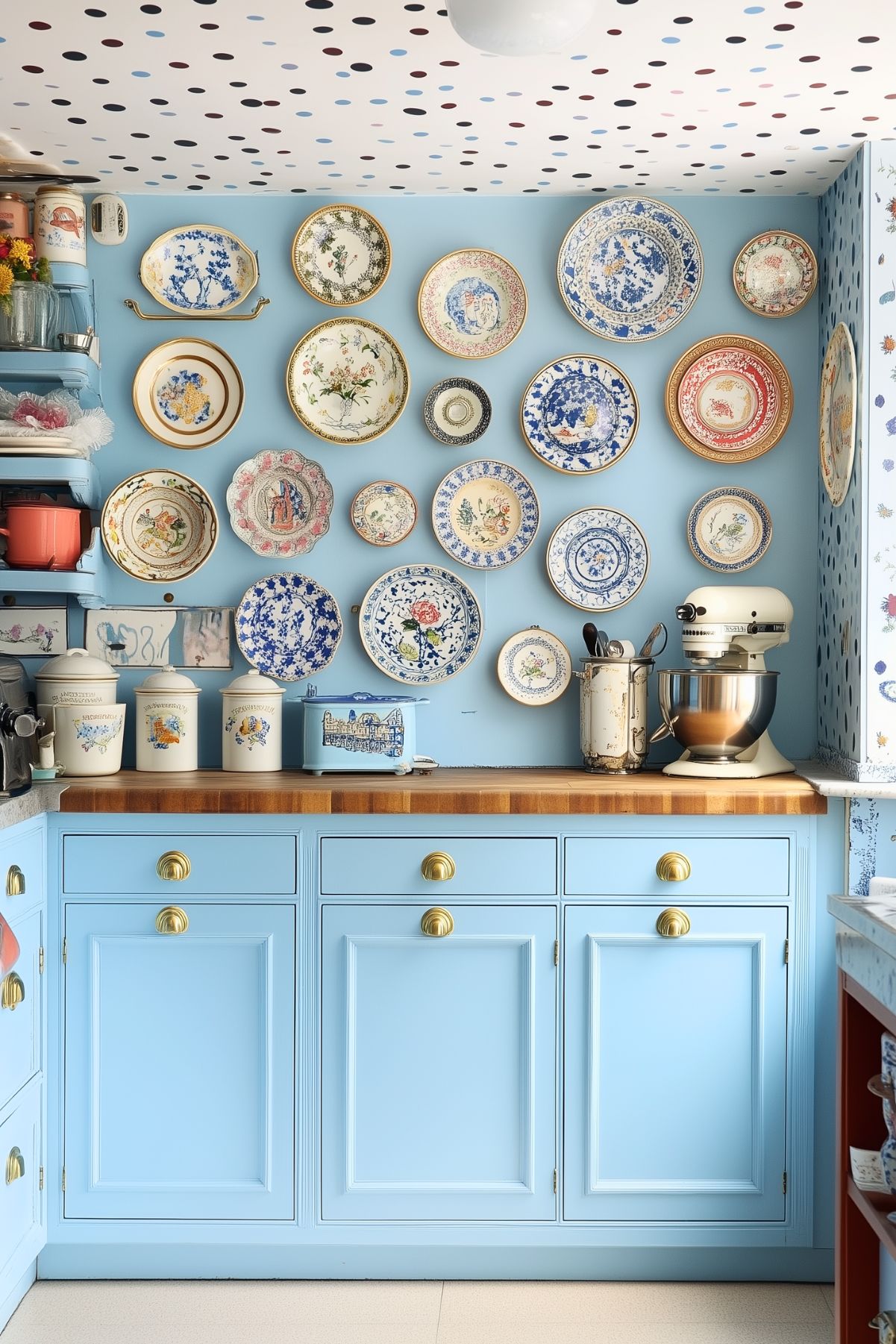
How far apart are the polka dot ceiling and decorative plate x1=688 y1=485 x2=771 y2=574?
73 cm

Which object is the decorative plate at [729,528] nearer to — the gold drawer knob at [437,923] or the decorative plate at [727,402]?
the decorative plate at [727,402]

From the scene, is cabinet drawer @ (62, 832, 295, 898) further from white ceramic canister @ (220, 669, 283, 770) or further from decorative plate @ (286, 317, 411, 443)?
decorative plate @ (286, 317, 411, 443)

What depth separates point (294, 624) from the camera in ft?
9.70

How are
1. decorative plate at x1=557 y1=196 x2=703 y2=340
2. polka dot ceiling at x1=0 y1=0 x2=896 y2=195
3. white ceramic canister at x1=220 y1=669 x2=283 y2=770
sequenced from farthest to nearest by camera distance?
1. decorative plate at x1=557 y1=196 x2=703 y2=340
2. white ceramic canister at x1=220 y1=669 x2=283 y2=770
3. polka dot ceiling at x1=0 y1=0 x2=896 y2=195

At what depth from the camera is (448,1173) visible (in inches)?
A: 97.4

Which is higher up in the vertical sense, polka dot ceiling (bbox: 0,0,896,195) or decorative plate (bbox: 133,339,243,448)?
polka dot ceiling (bbox: 0,0,896,195)

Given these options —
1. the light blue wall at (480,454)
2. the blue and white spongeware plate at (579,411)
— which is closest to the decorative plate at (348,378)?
the light blue wall at (480,454)

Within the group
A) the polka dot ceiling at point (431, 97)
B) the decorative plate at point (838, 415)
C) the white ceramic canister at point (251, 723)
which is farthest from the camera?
the white ceramic canister at point (251, 723)

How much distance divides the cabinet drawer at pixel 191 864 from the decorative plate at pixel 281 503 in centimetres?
80

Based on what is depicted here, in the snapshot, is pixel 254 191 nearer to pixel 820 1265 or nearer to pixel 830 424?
pixel 830 424

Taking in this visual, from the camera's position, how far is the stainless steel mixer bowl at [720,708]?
2.63 m

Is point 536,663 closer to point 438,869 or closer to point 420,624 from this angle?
point 420,624

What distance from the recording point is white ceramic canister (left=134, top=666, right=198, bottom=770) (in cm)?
275

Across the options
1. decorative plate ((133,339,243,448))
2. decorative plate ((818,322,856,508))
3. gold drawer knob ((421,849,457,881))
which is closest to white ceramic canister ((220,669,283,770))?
gold drawer knob ((421,849,457,881))
